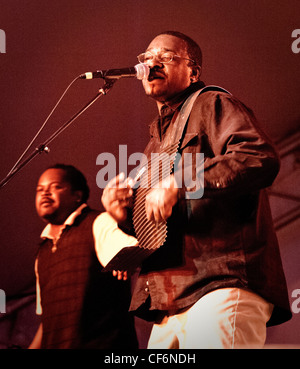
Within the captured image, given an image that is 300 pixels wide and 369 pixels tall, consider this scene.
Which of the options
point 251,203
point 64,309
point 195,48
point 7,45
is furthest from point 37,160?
point 251,203

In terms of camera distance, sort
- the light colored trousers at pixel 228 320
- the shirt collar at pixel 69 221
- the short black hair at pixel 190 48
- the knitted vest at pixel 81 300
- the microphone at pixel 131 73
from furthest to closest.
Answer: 1. the shirt collar at pixel 69 221
2. the knitted vest at pixel 81 300
3. the short black hair at pixel 190 48
4. the microphone at pixel 131 73
5. the light colored trousers at pixel 228 320

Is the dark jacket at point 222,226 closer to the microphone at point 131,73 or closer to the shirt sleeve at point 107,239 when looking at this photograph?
the microphone at point 131,73

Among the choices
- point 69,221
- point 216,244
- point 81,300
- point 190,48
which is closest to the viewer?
point 216,244

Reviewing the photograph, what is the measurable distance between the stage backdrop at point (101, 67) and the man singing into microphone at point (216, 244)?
163cm

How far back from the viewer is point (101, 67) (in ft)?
13.4

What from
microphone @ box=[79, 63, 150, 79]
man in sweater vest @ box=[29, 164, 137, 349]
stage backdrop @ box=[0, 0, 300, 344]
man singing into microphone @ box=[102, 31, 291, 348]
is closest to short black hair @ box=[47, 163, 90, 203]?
man in sweater vest @ box=[29, 164, 137, 349]

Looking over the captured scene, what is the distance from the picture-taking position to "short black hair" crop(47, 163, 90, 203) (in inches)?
150

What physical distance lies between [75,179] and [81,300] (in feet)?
3.16

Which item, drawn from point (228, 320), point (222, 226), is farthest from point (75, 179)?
point (228, 320)

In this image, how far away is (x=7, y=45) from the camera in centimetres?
395

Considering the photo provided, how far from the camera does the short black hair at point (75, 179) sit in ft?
12.5

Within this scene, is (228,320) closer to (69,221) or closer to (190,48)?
(190,48)

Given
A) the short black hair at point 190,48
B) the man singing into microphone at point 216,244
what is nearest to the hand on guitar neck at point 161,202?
the man singing into microphone at point 216,244

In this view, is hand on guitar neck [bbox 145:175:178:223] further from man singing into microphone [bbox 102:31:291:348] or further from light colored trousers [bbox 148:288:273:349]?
light colored trousers [bbox 148:288:273:349]
